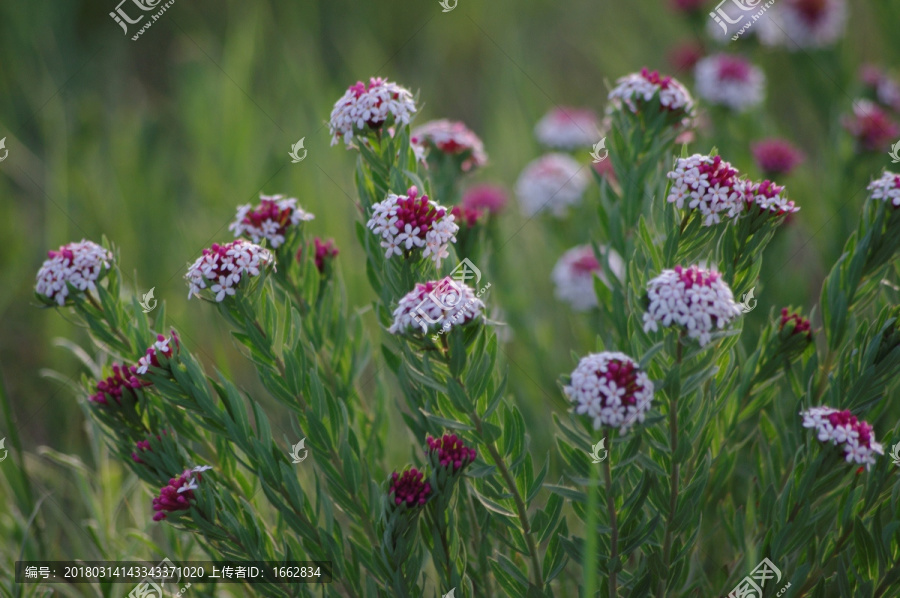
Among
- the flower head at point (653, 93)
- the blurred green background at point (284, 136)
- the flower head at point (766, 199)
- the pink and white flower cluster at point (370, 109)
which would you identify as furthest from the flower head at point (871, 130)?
the pink and white flower cluster at point (370, 109)

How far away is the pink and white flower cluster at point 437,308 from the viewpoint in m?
1.22

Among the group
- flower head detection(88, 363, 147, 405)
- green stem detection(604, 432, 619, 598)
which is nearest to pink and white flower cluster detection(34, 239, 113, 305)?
flower head detection(88, 363, 147, 405)

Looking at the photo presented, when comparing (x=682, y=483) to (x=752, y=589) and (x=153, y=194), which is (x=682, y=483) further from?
(x=153, y=194)

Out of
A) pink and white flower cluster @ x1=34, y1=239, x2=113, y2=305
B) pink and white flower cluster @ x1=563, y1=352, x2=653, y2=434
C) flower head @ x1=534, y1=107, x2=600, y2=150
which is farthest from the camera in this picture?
flower head @ x1=534, y1=107, x2=600, y2=150

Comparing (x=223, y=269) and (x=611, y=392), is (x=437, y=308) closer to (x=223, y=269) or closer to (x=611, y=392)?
(x=611, y=392)

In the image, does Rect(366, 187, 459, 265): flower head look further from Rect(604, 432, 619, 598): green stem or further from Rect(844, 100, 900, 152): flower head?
Rect(844, 100, 900, 152): flower head

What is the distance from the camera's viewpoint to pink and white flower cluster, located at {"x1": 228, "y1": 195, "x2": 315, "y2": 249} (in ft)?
5.30

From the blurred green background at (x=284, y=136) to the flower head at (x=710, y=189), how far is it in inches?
21.4

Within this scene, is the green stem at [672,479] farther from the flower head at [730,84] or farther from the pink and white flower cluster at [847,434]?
the flower head at [730,84]

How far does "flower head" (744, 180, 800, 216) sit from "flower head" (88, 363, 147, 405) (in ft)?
4.28

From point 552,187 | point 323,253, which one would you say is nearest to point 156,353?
point 323,253

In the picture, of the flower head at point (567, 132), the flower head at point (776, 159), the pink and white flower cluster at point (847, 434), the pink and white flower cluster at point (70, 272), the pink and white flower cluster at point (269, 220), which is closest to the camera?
the pink and white flower cluster at point (847, 434)

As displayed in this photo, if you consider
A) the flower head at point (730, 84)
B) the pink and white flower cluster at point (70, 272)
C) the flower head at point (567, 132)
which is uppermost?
the flower head at point (567, 132)

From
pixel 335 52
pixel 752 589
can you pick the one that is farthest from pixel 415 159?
pixel 335 52
